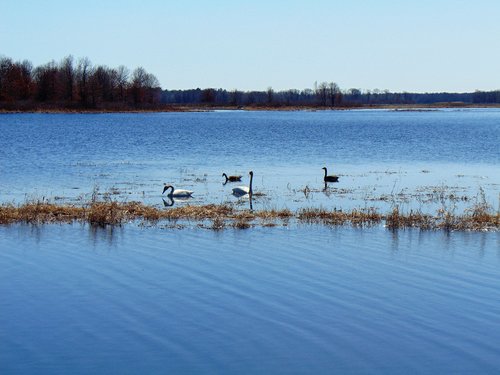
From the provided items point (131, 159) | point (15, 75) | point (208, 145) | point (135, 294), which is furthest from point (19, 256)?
point (15, 75)

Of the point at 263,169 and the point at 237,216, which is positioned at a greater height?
the point at 237,216

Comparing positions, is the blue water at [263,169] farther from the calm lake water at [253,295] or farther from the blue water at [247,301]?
the blue water at [247,301]

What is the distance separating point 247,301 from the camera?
11.8 meters

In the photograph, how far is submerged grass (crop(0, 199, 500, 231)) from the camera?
58.9ft

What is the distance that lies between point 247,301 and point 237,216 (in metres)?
7.15

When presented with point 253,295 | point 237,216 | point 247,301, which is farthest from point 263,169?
point 247,301

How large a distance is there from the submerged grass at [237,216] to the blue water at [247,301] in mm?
727

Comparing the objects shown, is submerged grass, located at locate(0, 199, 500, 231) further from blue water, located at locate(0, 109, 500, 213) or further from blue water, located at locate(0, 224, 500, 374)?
blue water, located at locate(0, 109, 500, 213)

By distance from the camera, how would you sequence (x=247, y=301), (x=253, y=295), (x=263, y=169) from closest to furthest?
(x=247, y=301) → (x=253, y=295) → (x=263, y=169)

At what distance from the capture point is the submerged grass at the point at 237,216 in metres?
18.0

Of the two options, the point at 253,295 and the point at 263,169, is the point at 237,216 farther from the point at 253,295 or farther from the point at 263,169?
the point at 263,169

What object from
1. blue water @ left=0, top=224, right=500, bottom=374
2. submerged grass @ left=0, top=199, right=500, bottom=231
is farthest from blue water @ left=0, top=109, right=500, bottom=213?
blue water @ left=0, top=224, right=500, bottom=374

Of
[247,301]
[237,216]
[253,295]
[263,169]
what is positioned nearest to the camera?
[247,301]

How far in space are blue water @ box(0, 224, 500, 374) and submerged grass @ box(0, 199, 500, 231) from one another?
73 cm
